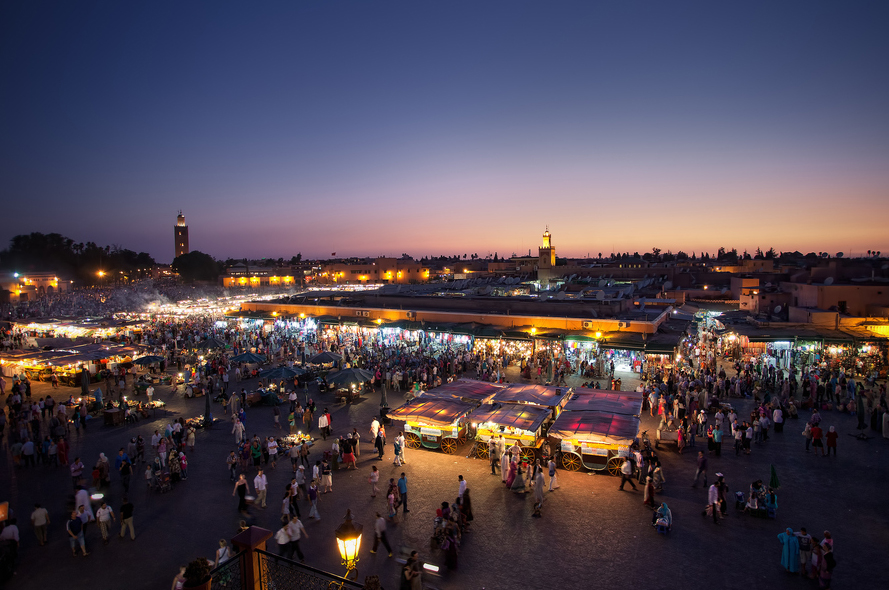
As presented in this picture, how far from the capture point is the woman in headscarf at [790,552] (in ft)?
24.4

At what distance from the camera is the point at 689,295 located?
149 ft

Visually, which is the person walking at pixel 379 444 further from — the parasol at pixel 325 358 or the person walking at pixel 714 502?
the parasol at pixel 325 358

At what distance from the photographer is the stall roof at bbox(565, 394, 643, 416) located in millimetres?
12917

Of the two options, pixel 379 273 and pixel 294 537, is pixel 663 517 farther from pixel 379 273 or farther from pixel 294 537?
pixel 379 273

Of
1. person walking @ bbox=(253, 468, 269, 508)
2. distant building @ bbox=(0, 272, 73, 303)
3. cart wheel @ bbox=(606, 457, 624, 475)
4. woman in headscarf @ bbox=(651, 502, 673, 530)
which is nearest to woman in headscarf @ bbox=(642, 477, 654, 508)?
woman in headscarf @ bbox=(651, 502, 673, 530)

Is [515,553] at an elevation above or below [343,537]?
below

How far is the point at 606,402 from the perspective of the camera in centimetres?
1360

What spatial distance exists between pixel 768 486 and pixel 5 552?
47.4ft

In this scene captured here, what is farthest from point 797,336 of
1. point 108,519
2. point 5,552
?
point 5,552

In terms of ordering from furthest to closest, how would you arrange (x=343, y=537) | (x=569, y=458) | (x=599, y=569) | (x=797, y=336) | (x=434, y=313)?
(x=434, y=313) → (x=797, y=336) → (x=569, y=458) → (x=599, y=569) → (x=343, y=537)

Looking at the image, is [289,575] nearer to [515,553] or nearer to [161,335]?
[515,553]

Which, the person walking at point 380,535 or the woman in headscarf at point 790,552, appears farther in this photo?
the person walking at point 380,535

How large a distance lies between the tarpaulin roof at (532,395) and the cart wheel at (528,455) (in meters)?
2.10

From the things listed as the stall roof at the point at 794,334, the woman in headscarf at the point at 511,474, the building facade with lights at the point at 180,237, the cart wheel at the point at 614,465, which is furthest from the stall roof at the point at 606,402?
the building facade with lights at the point at 180,237
